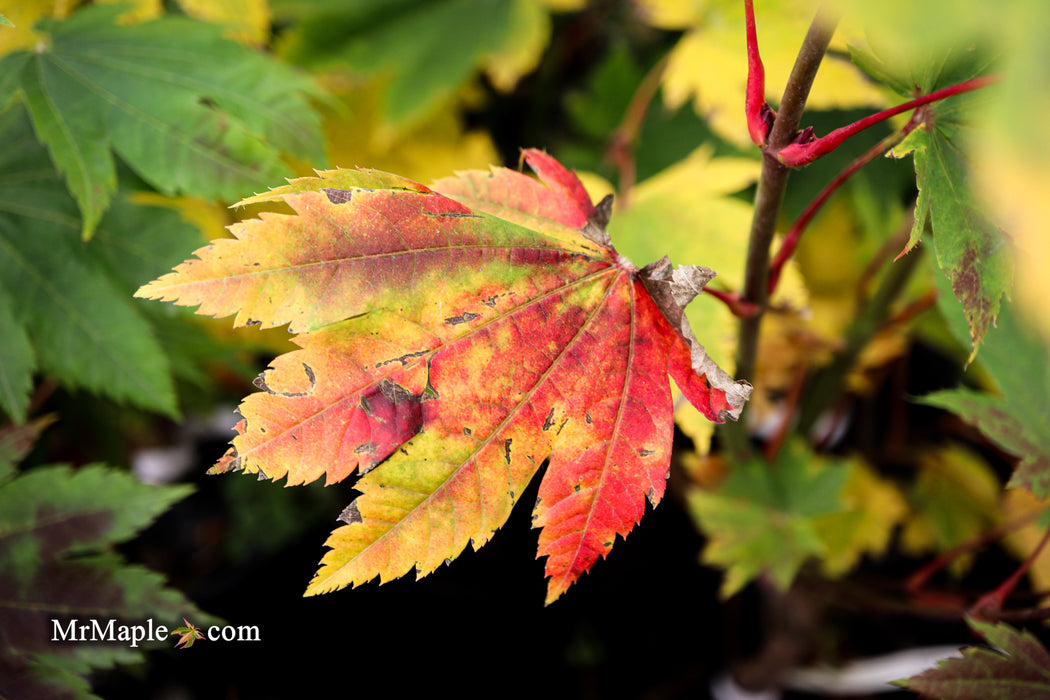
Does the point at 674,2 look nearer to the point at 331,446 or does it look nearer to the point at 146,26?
the point at 146,26

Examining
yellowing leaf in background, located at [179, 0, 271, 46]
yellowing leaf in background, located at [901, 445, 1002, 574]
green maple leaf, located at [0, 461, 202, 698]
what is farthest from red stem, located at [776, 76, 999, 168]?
yellowing leaf in background, located at [901, 445, 1002, 574]

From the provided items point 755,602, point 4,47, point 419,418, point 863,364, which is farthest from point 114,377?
point 755,602

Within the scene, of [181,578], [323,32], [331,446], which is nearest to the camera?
[331,446]

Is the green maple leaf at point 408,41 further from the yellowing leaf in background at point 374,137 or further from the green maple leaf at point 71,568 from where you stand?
the green maple leaf at point 71,568

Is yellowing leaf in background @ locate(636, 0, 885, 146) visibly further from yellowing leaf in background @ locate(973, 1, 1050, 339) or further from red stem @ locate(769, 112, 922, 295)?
yellowing leaf in background @ locate(973, 1, 1050, 339)

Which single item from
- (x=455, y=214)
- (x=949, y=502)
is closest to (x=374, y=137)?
(x=455, y=214)

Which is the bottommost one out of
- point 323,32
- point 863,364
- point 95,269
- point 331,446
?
point 331,446

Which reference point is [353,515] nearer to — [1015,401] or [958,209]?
[958,209]
